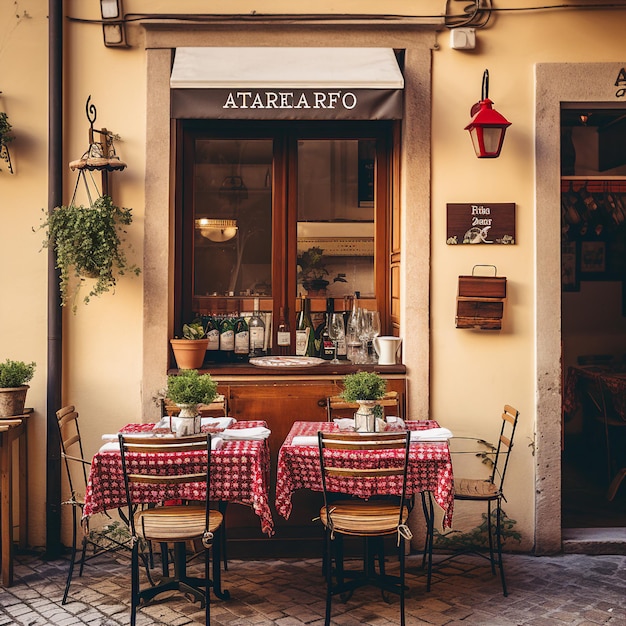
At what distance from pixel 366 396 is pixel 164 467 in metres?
1.20

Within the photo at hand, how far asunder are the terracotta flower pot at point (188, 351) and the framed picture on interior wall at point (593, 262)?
5.71m

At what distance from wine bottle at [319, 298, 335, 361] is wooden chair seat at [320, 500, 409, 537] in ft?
5.55

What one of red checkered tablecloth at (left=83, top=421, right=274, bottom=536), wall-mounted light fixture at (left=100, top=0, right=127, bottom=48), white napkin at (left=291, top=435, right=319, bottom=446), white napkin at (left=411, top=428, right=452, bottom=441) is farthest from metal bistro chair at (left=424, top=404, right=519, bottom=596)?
wall-mounted light fixture at (left=100, top=0, right=127, bottom=48)

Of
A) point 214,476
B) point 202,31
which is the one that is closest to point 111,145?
point 202,31

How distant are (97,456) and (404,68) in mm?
3442

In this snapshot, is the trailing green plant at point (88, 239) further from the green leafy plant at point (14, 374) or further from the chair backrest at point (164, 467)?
the chair backrest at point (164, 467)

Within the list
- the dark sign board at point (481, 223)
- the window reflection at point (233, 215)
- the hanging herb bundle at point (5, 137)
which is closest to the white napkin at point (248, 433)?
the window reflection at point (233, 215)

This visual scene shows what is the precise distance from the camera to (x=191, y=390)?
4.26 m

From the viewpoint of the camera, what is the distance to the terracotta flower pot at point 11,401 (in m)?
4.94

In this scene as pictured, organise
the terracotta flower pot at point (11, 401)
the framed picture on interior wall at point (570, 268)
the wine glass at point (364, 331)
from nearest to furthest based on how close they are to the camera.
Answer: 1. the terracotta flower pot at point (11, 401)
2. the wine glass at point (364, 331)
3. the framed picture on interior wall at point (570, 268)

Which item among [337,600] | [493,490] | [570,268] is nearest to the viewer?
[337,600]

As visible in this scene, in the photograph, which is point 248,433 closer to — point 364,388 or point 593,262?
point 364,388

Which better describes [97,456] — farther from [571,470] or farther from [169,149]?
[571,470]

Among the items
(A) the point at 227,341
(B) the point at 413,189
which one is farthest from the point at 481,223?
(A) the point at 227,341
